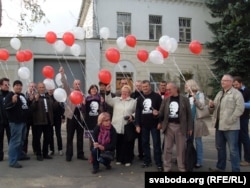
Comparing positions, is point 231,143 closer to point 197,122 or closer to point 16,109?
point 197,122

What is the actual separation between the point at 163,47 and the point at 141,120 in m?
1.97

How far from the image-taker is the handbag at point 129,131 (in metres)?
7.29

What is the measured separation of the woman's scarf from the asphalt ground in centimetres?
58

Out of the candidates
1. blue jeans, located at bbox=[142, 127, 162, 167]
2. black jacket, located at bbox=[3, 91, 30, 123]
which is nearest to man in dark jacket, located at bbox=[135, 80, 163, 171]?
blue jeans, located at bbox=[142, 127, 162, 167]

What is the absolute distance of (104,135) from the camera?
6918 mm

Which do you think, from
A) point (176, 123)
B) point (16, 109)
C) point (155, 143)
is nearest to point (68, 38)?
point (16, 109)

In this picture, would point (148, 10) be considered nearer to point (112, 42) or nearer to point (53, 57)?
point (112, 42)

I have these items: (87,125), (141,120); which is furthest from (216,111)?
(87,125)

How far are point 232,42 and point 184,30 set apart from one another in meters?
4.54

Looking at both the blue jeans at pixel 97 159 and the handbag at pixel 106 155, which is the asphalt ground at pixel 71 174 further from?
the handbag at pixel 106 155

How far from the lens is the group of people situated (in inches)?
253

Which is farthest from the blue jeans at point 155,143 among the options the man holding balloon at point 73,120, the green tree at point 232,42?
the green tree at point 232,42

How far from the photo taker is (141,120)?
7027 millimetres

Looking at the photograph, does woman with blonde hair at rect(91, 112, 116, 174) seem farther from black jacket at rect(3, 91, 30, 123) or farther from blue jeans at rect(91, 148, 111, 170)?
black jacket at rect(3, 91, 30, 123)
